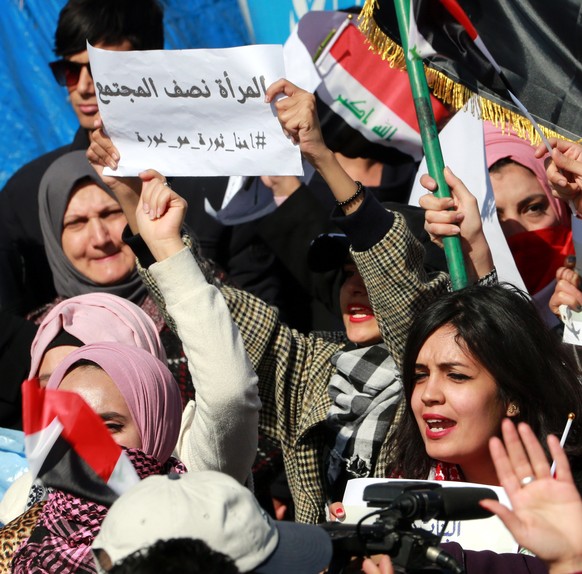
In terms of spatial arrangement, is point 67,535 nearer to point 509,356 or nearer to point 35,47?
point 509,356

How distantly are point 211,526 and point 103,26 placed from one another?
9.96ft

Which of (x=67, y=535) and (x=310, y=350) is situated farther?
(x=310, y=350)

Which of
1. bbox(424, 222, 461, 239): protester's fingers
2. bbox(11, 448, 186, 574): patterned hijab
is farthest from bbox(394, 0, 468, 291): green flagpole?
bbox(11, 448, 186, 574): patterned hijab

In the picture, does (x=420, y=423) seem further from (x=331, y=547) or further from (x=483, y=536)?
(x=331, y=547)

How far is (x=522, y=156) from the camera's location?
4172mm

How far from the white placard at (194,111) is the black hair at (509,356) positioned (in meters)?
0.64

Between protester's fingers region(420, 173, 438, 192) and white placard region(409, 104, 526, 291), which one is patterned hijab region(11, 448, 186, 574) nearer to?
protester's fingers region(420, 173, 438, 192)

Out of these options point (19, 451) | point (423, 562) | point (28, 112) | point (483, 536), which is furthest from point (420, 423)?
point (28, 112)

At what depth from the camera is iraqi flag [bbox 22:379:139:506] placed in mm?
2396

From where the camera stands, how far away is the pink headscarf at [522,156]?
414cm

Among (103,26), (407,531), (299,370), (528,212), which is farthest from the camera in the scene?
(103,26)

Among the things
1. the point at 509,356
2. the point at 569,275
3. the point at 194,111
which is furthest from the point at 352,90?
the point at 509,356

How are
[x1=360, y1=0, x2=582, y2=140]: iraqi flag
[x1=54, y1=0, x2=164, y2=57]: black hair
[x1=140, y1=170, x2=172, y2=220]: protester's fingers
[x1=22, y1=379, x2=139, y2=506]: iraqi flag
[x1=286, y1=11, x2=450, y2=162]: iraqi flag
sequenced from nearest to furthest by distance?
[x1=22, y1=379, x2=139, y2=506]: iraqi flag
[x1=140, y1=170, x2=172, y2=220]: protester's fingers
[x1=360, y1=0, x2=582, y2=140]: iraqi flag
[x1=54, y1=0, x2=164, y2=57]: black hair
[x1=286, y1=11, x2=450, y2=162]: iraqi flag

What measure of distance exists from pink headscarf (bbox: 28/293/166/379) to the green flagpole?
894mm
